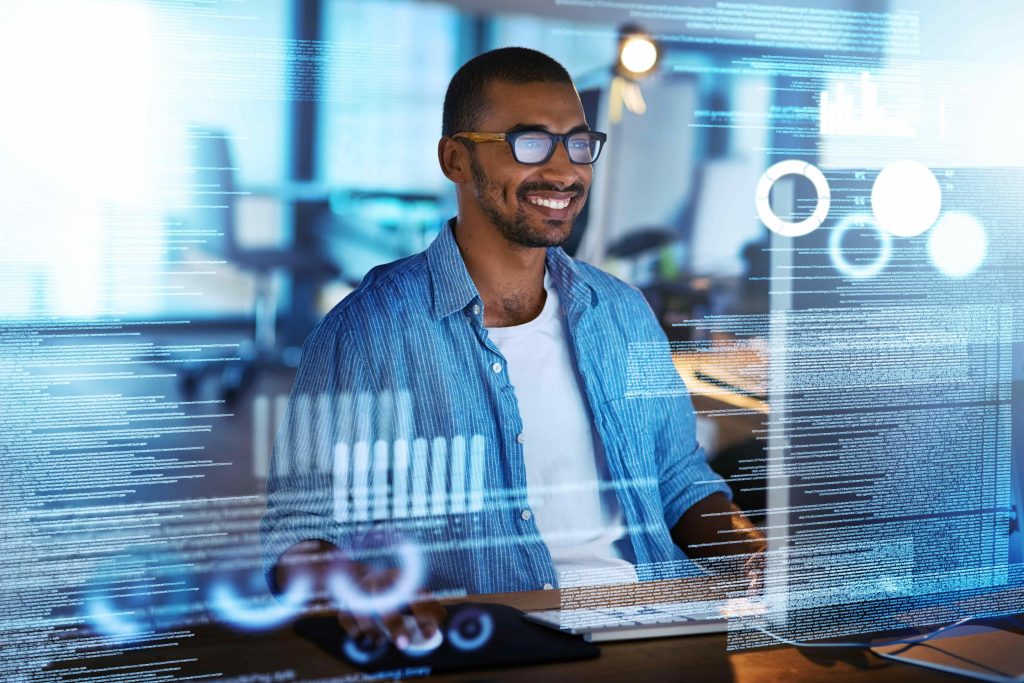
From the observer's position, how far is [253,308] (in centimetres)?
102

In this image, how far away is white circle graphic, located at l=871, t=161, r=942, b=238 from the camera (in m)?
1.36

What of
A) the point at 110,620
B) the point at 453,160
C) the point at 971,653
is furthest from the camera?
the point at 971,653

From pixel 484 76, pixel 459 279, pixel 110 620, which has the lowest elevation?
pixel 110 620

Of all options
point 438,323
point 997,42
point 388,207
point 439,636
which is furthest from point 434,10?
point 997,42

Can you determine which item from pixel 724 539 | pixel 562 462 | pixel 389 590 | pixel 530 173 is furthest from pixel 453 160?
pixel 724 539

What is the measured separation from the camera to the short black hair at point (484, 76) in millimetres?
1116

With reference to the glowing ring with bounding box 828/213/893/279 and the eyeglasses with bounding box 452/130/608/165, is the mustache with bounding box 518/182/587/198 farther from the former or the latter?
the glowing ring with bounding box 828/213/893/279

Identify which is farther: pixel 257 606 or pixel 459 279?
pixel 459 279

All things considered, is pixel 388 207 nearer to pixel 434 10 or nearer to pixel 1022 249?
pixel 434 10

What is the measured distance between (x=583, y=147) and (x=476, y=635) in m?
0.61

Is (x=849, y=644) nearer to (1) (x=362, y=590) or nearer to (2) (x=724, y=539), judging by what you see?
(2) (x=724, y=539)

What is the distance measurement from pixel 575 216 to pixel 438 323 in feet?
0.72

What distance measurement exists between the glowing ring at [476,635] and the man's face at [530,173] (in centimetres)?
46

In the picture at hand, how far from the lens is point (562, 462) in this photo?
3.92 ft
